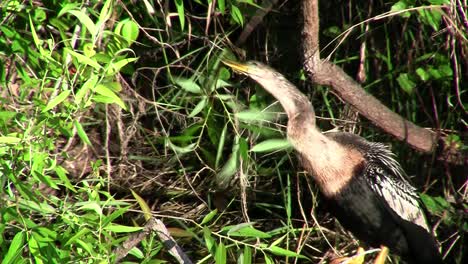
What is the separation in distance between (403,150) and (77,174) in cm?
138

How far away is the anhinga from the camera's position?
2.75 metres

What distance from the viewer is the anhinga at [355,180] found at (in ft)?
9.02

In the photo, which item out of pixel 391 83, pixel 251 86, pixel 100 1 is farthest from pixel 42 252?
pixel 391 83

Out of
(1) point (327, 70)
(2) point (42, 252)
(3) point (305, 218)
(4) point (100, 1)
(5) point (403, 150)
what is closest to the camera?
(2) point (42, 252)

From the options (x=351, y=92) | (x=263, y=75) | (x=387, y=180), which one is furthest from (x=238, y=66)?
(x=387, y=180)

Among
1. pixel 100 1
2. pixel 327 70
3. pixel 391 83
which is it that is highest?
pixel 100 1

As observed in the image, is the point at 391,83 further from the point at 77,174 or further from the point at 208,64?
the point at 77,174

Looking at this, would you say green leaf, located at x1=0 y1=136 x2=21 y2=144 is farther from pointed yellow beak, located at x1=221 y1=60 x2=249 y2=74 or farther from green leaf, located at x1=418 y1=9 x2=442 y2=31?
green leaf, located at x1=418 y1=9 x2=442 y2=31

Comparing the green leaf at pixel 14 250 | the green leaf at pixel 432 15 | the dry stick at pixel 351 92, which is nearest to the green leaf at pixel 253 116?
the dry stick at pixel 351 92

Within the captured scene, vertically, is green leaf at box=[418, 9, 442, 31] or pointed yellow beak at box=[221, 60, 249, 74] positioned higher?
green leaf at box=[418, 9, 442, 31]

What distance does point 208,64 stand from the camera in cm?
287

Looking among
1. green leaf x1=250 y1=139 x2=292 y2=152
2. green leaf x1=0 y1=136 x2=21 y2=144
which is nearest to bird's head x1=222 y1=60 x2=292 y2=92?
green leaf x1=250 y1=139 x2=292 y2=152

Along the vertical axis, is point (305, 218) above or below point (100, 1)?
below

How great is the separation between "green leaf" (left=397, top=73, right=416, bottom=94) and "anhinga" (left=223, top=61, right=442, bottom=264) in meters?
0.33
